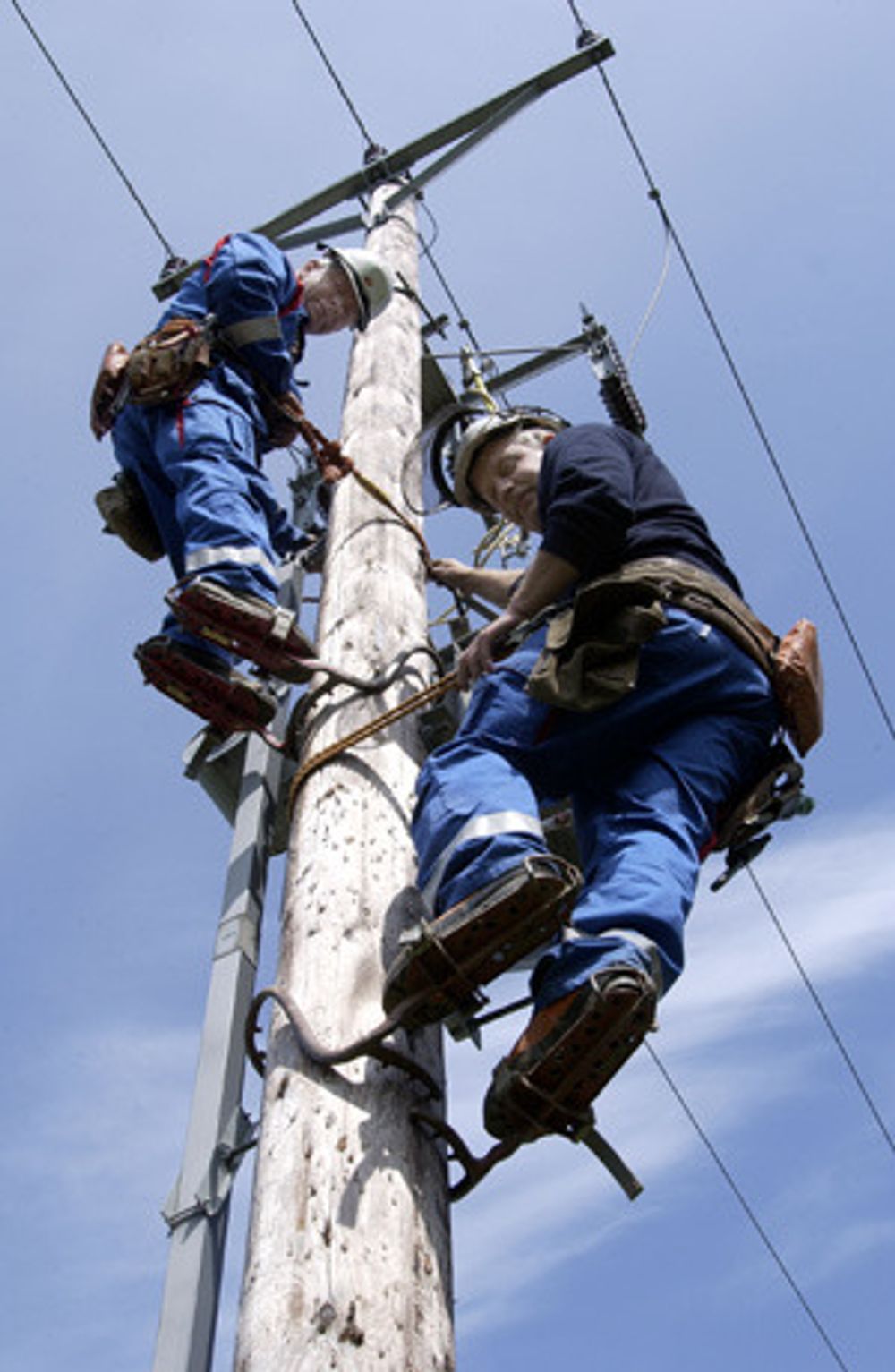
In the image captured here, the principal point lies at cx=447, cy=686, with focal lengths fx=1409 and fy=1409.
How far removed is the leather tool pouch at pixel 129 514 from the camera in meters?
3.90

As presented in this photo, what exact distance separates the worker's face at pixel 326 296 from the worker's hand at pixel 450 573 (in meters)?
1.00

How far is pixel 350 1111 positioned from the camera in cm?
197

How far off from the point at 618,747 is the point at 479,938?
71 centimetres

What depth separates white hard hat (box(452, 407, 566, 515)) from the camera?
326cm

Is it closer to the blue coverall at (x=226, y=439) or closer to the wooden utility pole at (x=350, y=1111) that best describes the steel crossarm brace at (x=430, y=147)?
the blue coverall at (x=226, y=439)

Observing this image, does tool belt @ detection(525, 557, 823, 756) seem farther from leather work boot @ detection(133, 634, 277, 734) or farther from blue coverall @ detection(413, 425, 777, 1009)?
leather work boot @ detection(133, 634, 277, 734)

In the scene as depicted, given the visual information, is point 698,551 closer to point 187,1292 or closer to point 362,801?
point 362,801

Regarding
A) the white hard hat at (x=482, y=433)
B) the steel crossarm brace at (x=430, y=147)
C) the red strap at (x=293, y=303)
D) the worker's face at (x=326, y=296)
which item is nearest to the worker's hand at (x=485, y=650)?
the white hard hat at (x=482, y=433)

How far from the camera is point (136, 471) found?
3.83m

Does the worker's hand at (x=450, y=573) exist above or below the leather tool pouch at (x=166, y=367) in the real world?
below

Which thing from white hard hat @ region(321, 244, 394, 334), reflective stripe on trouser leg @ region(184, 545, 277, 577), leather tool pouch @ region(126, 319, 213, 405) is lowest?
reflective stripe on trouser leg @ region(184, 545, 277, 577)

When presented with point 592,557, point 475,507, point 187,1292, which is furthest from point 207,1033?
point 475,507

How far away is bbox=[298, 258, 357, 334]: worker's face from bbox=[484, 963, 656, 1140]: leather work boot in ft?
9.28

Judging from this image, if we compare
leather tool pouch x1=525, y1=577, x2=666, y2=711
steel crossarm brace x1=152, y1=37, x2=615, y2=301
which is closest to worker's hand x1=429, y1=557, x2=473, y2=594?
leather tool pouch x1=525, y1=577, x2=666, y2=711
